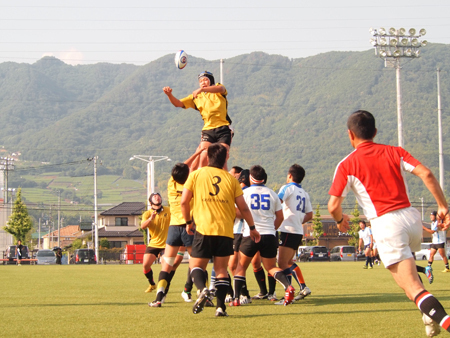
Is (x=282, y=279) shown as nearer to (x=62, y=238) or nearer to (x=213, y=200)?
(x=213, y=200)

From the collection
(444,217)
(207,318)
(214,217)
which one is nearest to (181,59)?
(214,217)

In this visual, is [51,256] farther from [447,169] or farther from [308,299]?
[447,169]

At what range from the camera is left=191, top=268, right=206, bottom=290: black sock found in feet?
23.8

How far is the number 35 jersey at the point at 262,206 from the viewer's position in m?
9.31

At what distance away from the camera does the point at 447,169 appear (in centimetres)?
16425

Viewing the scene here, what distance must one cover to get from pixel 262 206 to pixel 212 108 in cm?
226

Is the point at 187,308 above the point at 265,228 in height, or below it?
below

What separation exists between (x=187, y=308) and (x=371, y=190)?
A: 13.5 feet

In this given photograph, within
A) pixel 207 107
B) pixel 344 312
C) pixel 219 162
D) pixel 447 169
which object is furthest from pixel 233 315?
pixel 447 169

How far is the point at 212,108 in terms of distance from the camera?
10.6 meters

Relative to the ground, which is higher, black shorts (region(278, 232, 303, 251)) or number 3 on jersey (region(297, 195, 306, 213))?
number 3 on jersey (region(297, 195, 306, 213))

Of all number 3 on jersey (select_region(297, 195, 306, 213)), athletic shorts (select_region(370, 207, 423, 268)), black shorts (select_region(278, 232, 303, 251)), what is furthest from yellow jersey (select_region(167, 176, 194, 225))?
athletic shorts (select_region(370, 207, 423, 268))

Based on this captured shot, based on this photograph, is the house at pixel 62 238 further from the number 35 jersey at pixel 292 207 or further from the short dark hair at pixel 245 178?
the number 35 jersey at pixel 292 207

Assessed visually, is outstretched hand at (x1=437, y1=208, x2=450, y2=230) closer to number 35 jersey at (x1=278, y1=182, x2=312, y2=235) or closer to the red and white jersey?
the red and white jersey
